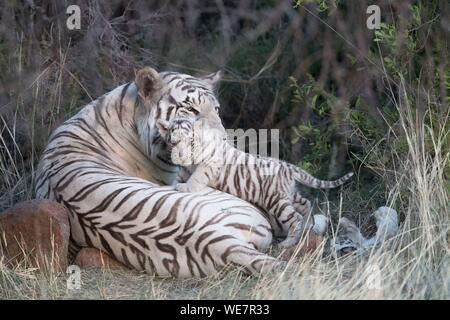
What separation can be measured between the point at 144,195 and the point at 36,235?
2.42 feet

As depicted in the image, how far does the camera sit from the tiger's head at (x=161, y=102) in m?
5.92

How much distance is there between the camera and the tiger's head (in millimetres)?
5922

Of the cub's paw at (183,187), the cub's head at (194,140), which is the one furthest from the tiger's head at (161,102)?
the cub's paw at (183,187)

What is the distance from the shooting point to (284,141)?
28.7 ft

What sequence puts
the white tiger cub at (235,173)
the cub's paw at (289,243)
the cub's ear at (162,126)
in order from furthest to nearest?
the cub's ear at (162,126) → the cub's paw at (289,243) → the white tiger cub at (235,173)

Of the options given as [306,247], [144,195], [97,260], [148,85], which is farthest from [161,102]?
[306,247]

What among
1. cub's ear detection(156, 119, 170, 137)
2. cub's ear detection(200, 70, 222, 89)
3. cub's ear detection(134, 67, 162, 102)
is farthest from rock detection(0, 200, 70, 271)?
cub's ear detection(200, 70, 222, 89)

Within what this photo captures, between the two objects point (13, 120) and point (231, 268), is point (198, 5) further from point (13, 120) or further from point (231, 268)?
point (231, 268)

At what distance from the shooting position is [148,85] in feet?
19.7

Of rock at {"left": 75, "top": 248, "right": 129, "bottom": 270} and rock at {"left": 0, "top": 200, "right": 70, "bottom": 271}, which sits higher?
rock at {"left": 0, "top": 200, "right": 70, "bottom": 271}

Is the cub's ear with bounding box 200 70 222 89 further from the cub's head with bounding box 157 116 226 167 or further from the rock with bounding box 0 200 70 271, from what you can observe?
the rock with bounding box 0 200 70 271

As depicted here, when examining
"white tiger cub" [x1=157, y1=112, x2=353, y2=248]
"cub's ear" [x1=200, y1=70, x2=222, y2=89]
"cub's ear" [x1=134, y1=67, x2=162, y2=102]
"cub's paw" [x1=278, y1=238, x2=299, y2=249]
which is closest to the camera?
"white tiger cub" [x1=157, y1=112, x2=353, y2=248]

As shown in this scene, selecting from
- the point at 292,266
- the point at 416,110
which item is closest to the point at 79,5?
the point at 416,110

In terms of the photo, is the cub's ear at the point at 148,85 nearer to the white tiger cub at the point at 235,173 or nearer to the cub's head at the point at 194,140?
the white tiger cub at the point at 235,173
